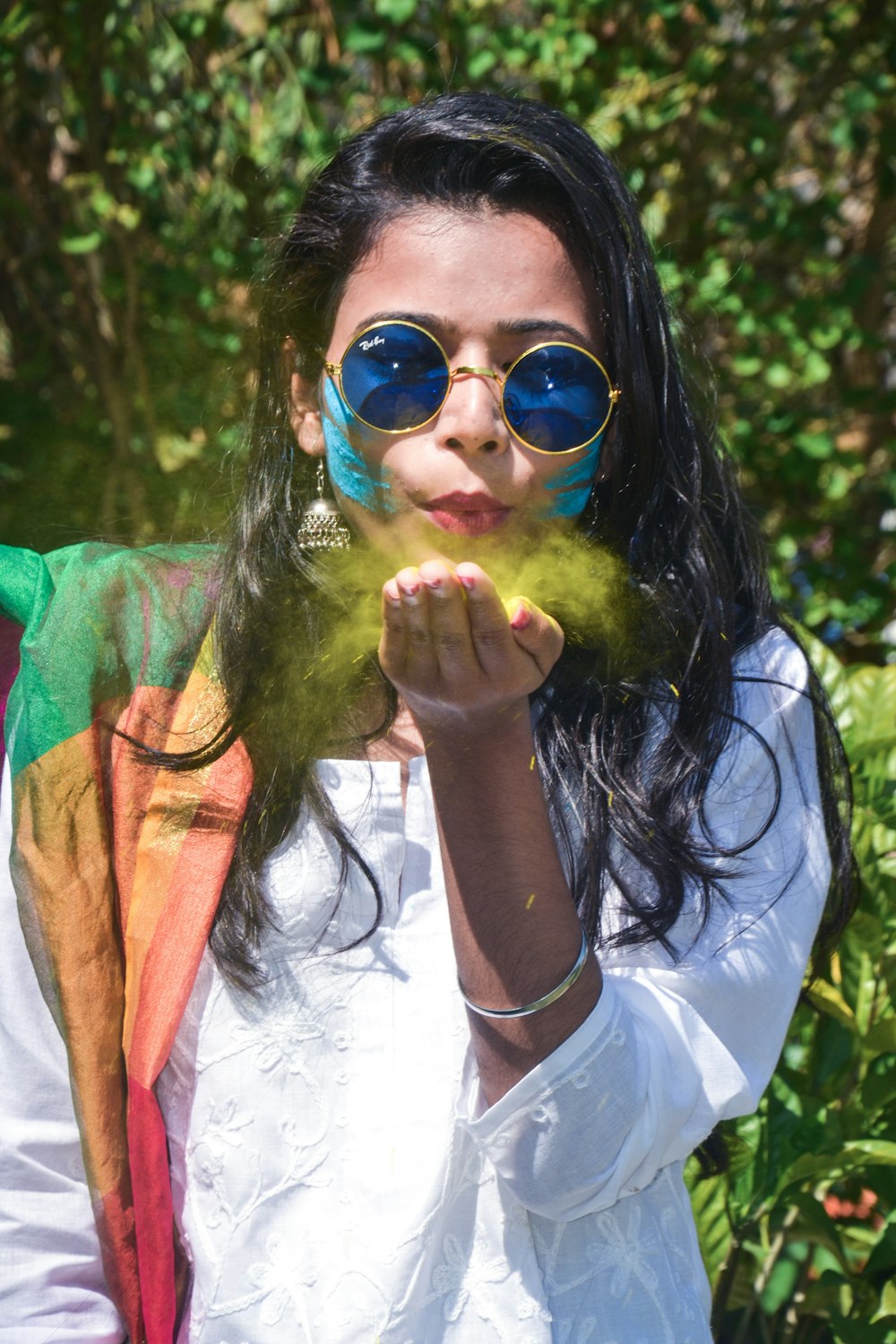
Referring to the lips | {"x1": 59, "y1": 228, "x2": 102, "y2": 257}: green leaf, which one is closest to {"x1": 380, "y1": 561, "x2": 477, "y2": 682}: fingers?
the lips

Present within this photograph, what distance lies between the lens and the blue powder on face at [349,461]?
152 cm

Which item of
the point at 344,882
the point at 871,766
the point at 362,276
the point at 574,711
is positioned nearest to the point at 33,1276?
the point at 344,882

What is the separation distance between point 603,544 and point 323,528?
366mm

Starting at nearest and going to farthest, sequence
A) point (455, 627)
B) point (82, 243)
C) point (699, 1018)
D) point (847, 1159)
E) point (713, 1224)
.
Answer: point (455, 627) < point (699, 1018) < point (847, 1159) < point (713, 1224) < point (82, 243)

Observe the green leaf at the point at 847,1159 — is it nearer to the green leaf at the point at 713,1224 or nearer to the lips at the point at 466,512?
the green leaf at the point at 713,1224

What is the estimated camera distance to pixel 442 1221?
1.39 m

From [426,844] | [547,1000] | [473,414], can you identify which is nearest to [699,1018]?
[547,1000]

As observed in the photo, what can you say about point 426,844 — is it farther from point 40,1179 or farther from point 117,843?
point 40,1179

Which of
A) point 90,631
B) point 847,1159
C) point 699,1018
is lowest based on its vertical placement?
point 847,1159

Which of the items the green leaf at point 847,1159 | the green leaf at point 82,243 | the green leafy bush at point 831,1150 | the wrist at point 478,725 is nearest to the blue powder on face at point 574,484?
the wrist at point 478,725

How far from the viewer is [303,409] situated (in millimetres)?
1743

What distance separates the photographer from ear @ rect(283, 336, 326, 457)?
172cm

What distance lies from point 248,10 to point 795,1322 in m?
4.25

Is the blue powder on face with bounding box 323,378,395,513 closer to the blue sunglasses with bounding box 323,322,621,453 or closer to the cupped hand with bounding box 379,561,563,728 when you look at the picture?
the blue sunglasses with bounding box 323,322,621,453
